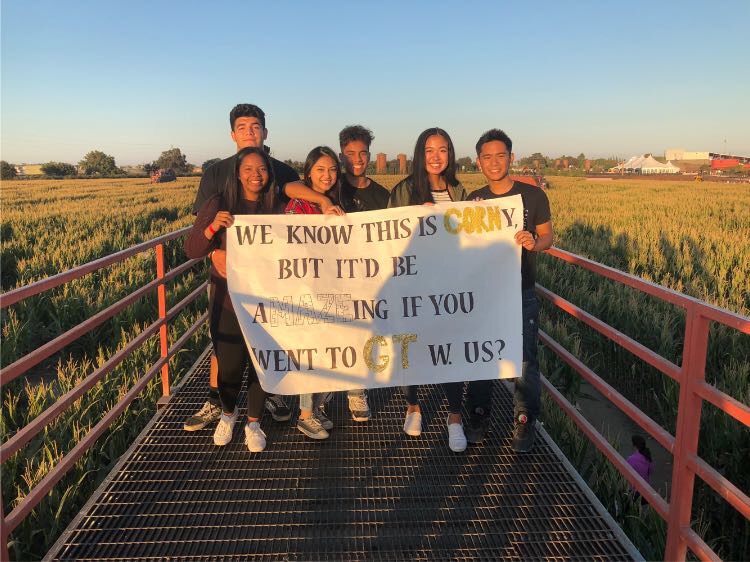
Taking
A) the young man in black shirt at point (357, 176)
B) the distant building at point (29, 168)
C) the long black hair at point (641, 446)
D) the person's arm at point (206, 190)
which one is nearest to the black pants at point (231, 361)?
the person's arm at point (206, 190)

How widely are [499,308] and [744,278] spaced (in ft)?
20.4

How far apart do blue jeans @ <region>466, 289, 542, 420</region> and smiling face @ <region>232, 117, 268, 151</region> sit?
6.80 ft

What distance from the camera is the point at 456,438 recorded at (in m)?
3.57

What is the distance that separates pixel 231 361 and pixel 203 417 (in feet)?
1.94

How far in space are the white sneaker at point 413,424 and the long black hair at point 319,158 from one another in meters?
1.45

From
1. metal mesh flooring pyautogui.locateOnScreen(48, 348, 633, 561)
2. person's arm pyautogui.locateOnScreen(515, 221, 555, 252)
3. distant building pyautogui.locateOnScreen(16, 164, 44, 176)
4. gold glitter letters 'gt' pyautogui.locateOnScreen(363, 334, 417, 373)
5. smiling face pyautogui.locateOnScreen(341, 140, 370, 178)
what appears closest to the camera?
metal mesh flooring pyautogui.locateOnScreen(48, 348, 633, 561)

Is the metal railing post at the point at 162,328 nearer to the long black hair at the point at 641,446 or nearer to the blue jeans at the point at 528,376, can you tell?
the blue jeans at the point at 528,376

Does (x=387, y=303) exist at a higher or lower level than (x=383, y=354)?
higher

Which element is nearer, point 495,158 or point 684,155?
point 495,158

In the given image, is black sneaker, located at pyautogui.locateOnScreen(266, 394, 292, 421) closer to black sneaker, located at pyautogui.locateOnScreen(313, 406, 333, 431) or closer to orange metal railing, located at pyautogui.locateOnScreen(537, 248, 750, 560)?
black sneaker, located at pyautogui.locateOnScreen(313, 406, 333, 431)

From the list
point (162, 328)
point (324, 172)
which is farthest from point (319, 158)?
point (162, 328)

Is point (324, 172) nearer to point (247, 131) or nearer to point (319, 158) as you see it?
point (319, 158)

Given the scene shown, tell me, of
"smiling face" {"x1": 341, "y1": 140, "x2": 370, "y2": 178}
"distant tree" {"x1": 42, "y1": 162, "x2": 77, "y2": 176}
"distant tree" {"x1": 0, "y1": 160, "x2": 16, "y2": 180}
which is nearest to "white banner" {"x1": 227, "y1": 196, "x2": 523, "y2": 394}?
"smiling face" {"x1": 341, "y1": 140, "x2": 370, "y2": 178}

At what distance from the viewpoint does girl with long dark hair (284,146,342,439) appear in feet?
11.4
